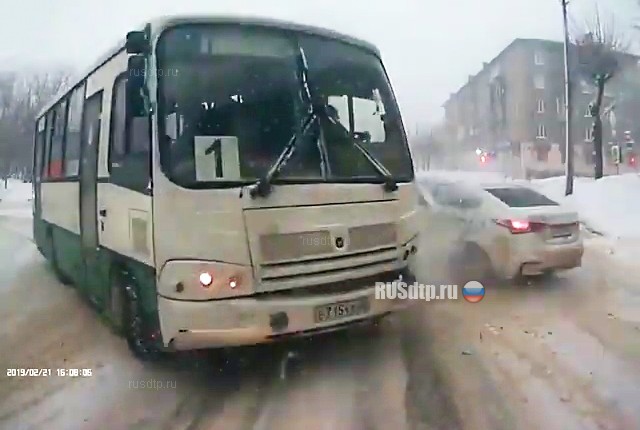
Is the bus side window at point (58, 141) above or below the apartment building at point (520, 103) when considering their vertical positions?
below

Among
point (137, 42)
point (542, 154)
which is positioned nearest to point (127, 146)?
point (137, 42)

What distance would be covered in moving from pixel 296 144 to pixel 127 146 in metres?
1.29

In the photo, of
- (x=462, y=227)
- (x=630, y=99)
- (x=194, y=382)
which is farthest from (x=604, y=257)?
(x=630, y=99)

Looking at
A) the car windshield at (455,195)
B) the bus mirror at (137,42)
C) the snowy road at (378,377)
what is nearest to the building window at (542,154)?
the car windshield at (455,195)

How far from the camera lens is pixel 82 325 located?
6633 millimetres

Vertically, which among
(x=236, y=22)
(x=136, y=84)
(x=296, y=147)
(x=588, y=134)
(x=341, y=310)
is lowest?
(x=341, y=310)

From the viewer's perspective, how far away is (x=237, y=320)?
4.21 metres

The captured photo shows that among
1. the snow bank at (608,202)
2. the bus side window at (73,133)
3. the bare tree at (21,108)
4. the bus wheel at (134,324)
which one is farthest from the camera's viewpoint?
the snow bank at (608,202)

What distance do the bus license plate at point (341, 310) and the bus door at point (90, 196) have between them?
7.55ft

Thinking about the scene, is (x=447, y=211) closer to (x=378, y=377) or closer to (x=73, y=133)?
(x=378, y=377)

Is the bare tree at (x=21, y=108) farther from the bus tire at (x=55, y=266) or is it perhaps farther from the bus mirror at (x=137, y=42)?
the bus mirror at (x=137, y=42)

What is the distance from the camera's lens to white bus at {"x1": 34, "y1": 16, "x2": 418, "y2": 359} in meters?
4.20

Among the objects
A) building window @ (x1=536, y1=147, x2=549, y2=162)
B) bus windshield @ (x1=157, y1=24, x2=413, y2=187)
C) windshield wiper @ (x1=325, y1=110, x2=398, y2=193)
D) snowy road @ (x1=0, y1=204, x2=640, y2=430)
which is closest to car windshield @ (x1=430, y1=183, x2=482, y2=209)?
snowy road @ (x1=0, y1=204, x2=640, y2=430)

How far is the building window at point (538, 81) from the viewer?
715 inches
